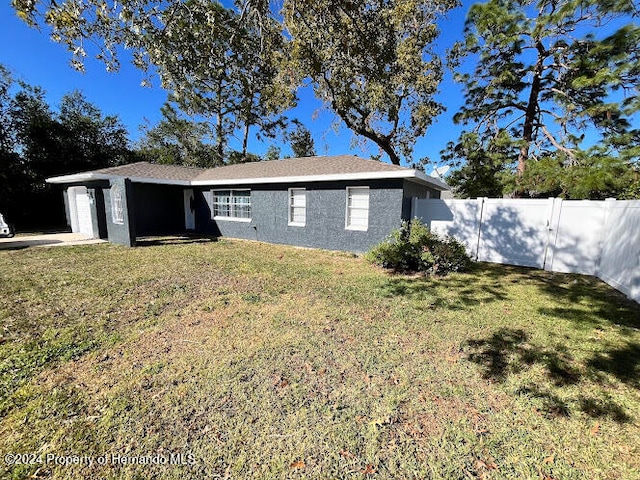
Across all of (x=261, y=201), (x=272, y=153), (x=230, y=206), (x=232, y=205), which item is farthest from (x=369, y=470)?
(x=272, y=153)

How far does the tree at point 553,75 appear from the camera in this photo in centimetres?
954

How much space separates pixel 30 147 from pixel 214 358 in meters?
21.0

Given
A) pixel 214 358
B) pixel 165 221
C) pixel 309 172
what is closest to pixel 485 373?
pixel 214 358

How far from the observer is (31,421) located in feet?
7.73

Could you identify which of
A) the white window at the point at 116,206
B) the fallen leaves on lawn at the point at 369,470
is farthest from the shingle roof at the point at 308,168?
the fallen leaves on lawn at the point at 369,470

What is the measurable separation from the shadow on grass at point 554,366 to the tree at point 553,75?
8.61 meters

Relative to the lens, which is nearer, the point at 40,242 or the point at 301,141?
the point at 40,242

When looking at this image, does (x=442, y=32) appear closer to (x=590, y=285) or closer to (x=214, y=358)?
(x=590, y=285)

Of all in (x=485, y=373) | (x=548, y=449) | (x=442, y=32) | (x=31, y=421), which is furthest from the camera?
(x=442, y=32)

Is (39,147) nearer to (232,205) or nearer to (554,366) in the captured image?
(232,205)

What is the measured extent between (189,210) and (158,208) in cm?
147

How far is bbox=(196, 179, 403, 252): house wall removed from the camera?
9094mm

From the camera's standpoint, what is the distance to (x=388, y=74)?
12102 millimetres

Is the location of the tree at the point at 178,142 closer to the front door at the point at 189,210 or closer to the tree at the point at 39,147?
the tree at the point at 39,147
